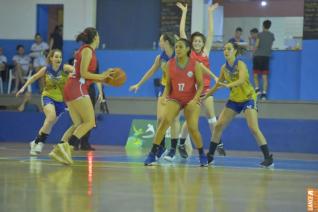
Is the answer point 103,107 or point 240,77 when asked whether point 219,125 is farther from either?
point 103,107

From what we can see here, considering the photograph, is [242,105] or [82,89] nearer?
[82,89]

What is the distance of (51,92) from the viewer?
38.5ft

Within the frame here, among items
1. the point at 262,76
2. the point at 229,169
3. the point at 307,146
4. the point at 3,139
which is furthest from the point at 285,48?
the point at 229,169

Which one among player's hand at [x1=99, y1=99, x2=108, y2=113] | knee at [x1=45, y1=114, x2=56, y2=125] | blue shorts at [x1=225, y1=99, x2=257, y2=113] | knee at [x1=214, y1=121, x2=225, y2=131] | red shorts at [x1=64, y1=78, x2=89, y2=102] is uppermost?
red shorts at [x1=64, y1=78, x2=89, y2=102]

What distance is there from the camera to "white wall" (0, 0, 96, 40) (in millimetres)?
21500

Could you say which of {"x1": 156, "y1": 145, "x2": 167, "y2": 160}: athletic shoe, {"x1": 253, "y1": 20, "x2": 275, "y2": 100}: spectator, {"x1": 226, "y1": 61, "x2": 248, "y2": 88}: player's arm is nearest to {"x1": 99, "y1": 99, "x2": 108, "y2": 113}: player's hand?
{"x1": 253, "y1": 20, "x2": 275, "y2": 100}: spectator

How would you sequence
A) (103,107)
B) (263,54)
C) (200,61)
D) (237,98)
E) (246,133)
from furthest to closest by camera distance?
(263,54), (103,107), (246,133), (200,61), (237,98)

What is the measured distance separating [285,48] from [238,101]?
9.94m

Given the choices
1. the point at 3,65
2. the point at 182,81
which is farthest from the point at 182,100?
the point at 3,65

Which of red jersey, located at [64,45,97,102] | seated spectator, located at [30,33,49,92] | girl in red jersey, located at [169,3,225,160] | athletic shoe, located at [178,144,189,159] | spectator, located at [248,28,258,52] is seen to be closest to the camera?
red jersey, located at [64,45,97,102]

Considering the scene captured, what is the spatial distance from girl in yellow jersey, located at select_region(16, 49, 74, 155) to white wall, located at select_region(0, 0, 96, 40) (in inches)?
391

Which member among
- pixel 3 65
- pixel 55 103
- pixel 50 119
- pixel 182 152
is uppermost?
pixel 3 65

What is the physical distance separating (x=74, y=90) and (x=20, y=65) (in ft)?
39.0

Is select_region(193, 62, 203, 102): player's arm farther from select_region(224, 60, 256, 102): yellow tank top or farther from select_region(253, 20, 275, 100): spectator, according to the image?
select_region(253, 20, 275, 100): spectator
